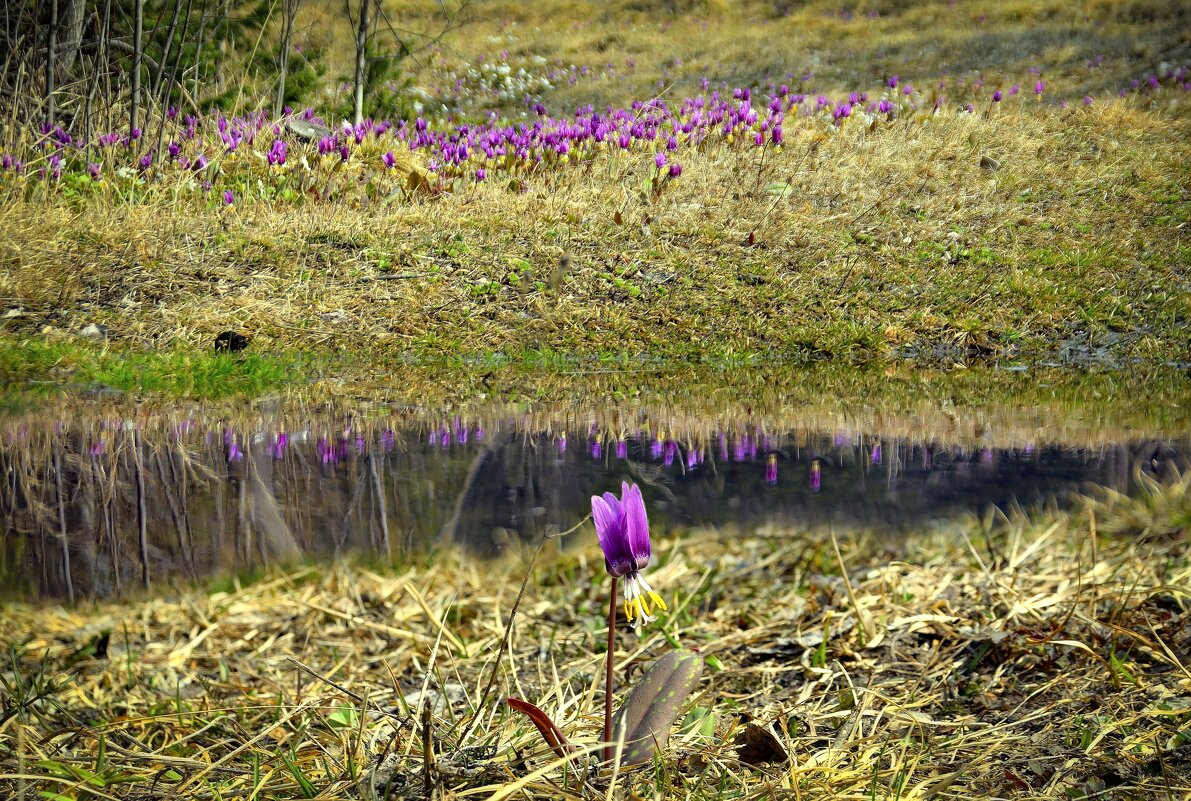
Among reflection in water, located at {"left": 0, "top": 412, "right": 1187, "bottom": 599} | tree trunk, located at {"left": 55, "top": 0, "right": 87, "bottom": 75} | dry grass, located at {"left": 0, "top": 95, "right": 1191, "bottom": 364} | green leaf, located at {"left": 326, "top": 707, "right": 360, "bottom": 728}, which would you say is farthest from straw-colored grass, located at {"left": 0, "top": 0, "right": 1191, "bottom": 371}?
green leaf, located at {"left": 326, "top": 707, "right": 360, "bottom": 728}

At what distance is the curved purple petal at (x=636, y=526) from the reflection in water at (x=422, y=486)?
0.62 meters

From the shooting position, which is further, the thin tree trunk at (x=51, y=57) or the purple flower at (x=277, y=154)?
the purple flower at (x=277, y=154)

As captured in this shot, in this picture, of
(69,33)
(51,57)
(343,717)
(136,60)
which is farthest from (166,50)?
(343,717)

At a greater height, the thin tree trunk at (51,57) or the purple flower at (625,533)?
the thin tree trunk at (51,57)

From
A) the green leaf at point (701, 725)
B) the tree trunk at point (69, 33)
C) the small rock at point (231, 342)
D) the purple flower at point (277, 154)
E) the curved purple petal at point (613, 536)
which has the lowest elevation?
the green leaf at point (701, 725)

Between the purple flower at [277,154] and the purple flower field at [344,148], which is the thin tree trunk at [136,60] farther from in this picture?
the purple flower at [277,154]

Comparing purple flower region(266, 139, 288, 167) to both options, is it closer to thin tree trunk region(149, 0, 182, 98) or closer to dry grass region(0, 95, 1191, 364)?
dry grass region(0, 95, 1191, 364)

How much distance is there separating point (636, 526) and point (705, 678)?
2.35 ft

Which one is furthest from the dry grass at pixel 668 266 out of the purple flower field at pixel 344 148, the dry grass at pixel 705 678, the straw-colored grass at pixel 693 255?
the dry grass at pixel 705 678

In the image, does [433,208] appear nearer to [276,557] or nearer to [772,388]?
[772,388]

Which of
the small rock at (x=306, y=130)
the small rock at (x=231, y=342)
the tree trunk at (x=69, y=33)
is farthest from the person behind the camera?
the small rock at (x=306, y=130)

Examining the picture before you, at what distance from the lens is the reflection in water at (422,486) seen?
1.58 meters

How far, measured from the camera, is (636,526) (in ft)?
3.33

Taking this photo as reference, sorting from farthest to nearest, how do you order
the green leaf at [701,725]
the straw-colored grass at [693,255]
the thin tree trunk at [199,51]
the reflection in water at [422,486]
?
the thin tree trunk at [199,51] → the straw-colored grass at [693,255] → the reflection in water at [422,486] → the green leaf at [701,725]
